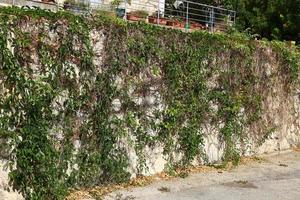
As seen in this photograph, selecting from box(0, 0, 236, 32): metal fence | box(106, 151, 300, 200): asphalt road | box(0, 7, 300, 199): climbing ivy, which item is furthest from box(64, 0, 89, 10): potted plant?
box(106, 151, 300, 200): asphalt road

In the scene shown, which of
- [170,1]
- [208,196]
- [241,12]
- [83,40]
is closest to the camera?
[83,40]

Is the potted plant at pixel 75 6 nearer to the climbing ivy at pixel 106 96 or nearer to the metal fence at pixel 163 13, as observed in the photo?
the metal fence at pixel 163 13

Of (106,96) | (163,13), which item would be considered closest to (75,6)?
(106,96)

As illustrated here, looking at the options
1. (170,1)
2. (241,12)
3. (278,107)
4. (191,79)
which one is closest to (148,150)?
(191,79)

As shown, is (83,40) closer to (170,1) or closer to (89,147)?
(89,147)

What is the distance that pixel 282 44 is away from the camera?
39.8 ft

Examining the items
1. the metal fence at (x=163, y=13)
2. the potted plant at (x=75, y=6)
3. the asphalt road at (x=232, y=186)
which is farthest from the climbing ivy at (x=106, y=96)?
the potted plant at (x=75, y=6)

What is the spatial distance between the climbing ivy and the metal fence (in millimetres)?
2397

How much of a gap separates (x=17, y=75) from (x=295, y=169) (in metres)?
6.21

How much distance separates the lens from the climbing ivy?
6902 millimetres

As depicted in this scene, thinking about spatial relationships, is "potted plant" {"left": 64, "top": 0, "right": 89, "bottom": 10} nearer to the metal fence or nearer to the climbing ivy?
the metal fence

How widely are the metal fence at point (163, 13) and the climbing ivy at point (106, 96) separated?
7.86 feet

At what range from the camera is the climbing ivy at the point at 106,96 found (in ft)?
22.6

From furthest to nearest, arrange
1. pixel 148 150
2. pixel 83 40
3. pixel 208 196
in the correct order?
pixel 148 150 → pixel 208 196 → pixel 83 40
